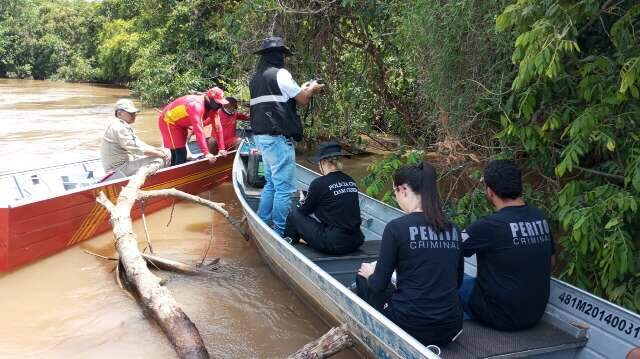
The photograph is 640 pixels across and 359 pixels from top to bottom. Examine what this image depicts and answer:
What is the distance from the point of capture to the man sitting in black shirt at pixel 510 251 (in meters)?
3.11

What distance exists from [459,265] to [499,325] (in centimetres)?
58

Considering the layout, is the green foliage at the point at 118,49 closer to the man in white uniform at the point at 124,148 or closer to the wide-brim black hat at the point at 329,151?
the man in white uniform at the point at 124,148

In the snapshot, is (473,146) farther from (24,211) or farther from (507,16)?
(24,211)

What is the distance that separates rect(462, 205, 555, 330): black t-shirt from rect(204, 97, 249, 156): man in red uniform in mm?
5818

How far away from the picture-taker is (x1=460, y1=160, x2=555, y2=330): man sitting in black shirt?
3111mm

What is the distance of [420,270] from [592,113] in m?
1.63

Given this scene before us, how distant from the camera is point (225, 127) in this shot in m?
9.10

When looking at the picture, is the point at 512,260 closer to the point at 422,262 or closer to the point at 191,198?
the point at 422,262

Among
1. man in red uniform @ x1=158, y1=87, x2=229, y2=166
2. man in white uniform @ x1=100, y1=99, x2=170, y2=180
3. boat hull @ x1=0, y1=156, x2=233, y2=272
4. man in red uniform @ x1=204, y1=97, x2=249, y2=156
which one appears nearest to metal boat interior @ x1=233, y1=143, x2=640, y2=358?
boat hull @ x1=0, y1=156, x2=233, y2=272

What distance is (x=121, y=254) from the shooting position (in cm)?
515

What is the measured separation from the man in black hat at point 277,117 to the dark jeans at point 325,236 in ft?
1.73

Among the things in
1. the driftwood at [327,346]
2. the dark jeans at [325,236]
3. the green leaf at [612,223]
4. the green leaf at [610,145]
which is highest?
the green leaf at [610,145]

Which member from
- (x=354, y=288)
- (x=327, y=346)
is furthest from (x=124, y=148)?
(x=327, y=346)

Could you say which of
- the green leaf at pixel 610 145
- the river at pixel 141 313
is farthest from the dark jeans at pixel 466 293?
the green leaf at pixel 610 145
